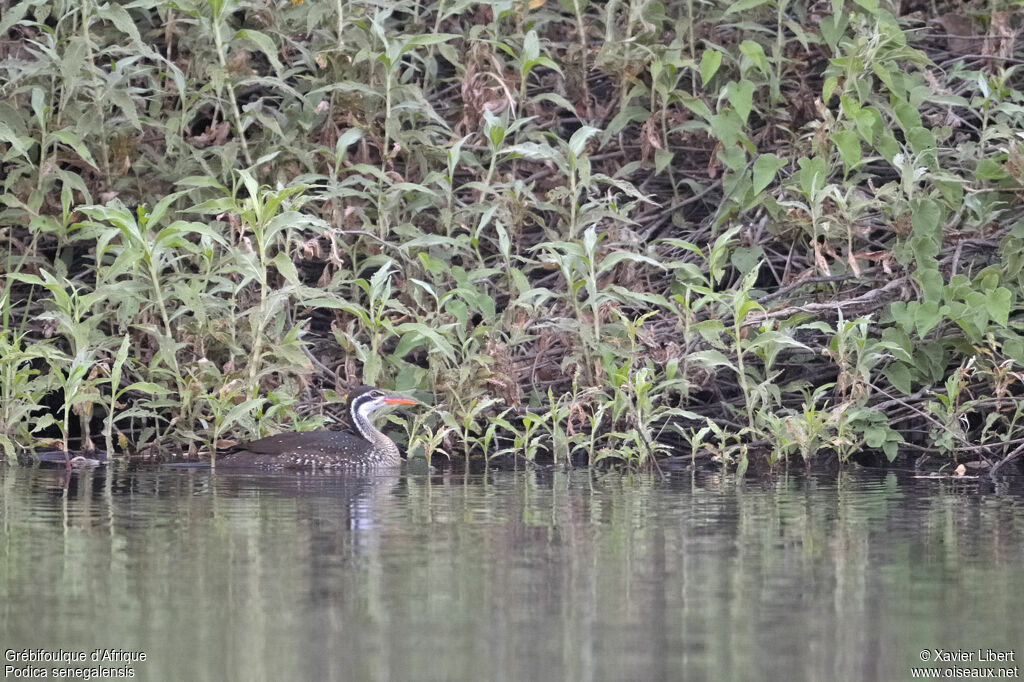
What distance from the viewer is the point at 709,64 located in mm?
10242

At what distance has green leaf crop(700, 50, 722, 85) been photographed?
1020 cm

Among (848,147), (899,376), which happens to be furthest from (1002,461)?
(848,147)

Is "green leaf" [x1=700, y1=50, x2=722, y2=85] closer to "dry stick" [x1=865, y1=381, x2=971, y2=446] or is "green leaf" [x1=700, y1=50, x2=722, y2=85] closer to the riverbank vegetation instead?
the riverbank vegetation

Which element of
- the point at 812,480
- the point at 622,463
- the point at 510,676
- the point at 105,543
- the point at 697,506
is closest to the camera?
the point at 510,676

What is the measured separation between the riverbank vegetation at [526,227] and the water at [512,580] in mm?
1279

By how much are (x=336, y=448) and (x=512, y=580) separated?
404 cm

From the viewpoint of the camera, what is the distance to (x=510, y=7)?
1048cm

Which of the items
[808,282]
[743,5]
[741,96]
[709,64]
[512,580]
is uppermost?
[743,5]

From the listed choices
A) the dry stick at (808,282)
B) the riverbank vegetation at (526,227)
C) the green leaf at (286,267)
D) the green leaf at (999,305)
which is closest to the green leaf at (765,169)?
the riverbank vegetation at (526,227)

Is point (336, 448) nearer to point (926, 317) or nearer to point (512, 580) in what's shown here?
point (926, 317)

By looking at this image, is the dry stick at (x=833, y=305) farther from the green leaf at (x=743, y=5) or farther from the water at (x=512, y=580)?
the green leaf at (x=743, y=5)

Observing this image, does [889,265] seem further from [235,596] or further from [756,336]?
[235,596]

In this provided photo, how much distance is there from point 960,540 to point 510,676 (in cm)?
280

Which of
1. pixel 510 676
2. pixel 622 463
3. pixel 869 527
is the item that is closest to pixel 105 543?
pixel 510 676
